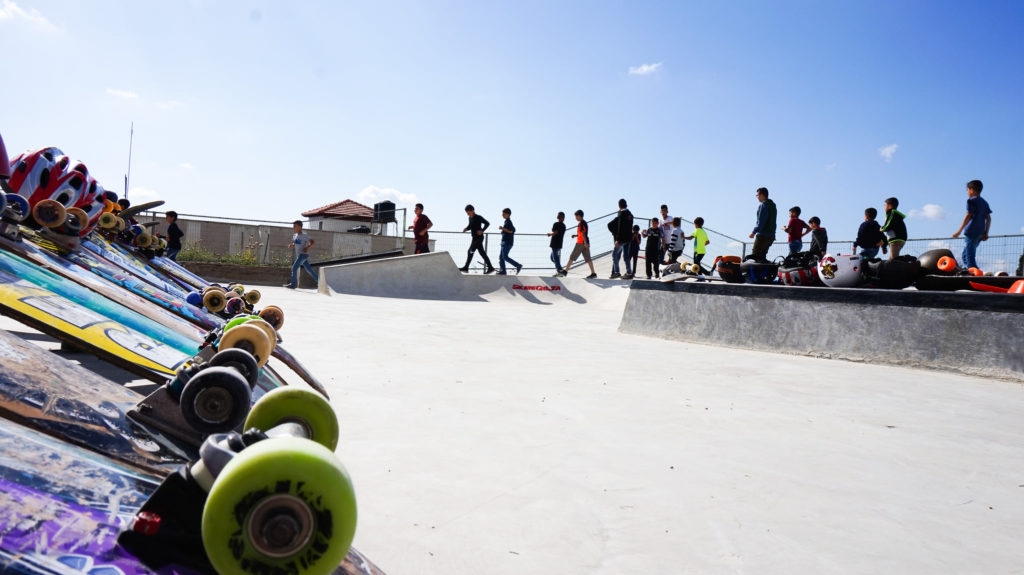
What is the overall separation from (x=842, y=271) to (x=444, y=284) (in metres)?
9.68

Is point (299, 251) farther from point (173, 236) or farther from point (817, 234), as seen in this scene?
point (817, 234)

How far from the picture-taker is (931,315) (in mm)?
5383

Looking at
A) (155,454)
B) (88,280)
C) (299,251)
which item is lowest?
(155,454)

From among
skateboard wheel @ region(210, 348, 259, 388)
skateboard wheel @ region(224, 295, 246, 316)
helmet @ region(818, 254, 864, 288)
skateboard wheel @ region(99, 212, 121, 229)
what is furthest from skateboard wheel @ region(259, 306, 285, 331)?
helmet @ region(818, 254, 864, 288)

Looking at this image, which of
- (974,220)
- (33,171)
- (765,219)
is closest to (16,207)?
(33,171)

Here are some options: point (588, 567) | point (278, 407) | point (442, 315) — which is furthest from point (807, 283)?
point (278, 407)

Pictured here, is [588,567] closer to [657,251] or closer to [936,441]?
[936,441]

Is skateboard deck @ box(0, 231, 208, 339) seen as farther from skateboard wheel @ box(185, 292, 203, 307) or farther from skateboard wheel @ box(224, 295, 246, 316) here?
skateboard wheel @ box(224, 295, 246, 316)

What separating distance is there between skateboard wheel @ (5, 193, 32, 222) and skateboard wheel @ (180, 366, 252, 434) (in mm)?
2922

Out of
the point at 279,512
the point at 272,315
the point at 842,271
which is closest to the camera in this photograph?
the point at 279,512

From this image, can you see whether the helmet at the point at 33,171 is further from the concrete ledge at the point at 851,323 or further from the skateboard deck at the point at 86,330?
the concrete ledge at the point at 851,323

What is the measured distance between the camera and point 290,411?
1.40 m

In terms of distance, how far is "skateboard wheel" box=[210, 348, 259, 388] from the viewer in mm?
1821

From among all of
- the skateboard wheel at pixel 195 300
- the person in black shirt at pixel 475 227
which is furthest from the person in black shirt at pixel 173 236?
the skateboard wheel at pixel 195 300
